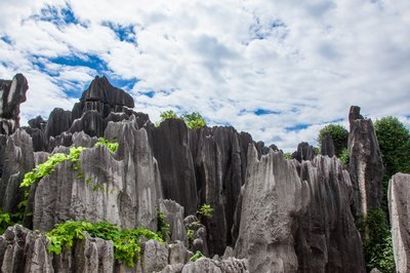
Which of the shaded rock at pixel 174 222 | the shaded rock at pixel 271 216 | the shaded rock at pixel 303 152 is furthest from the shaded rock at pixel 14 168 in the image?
the shaded rock at pixel 303 152

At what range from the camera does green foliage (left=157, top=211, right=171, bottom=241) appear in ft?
46.1

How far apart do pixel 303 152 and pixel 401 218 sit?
2521 centimetres

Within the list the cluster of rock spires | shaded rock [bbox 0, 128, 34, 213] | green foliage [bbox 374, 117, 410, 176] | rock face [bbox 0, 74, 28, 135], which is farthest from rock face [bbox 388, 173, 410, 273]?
rock face [bbox 0, 74, 28, 135]

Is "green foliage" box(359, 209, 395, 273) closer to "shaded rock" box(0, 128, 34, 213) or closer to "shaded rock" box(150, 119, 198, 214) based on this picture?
"shaded rock" box(150, 119, 198, 214)

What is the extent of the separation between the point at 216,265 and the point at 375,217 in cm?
2018

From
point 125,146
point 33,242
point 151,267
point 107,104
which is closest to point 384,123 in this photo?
point 107,104

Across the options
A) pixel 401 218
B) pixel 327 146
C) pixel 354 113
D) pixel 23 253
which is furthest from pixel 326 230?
pixel 23 253

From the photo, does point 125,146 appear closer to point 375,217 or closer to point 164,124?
point 164,124

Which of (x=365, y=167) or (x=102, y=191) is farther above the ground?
(x=365, y=167)

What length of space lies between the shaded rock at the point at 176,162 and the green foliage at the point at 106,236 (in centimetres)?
1041

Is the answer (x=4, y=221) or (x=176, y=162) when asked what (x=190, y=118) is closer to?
(x=176, y=162)

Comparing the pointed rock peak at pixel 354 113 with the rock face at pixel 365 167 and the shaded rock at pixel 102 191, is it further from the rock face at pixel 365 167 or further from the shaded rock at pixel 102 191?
the shaded rock at pixel 102 191

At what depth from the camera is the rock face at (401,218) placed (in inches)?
358

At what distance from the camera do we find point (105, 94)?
3156 centimetres
